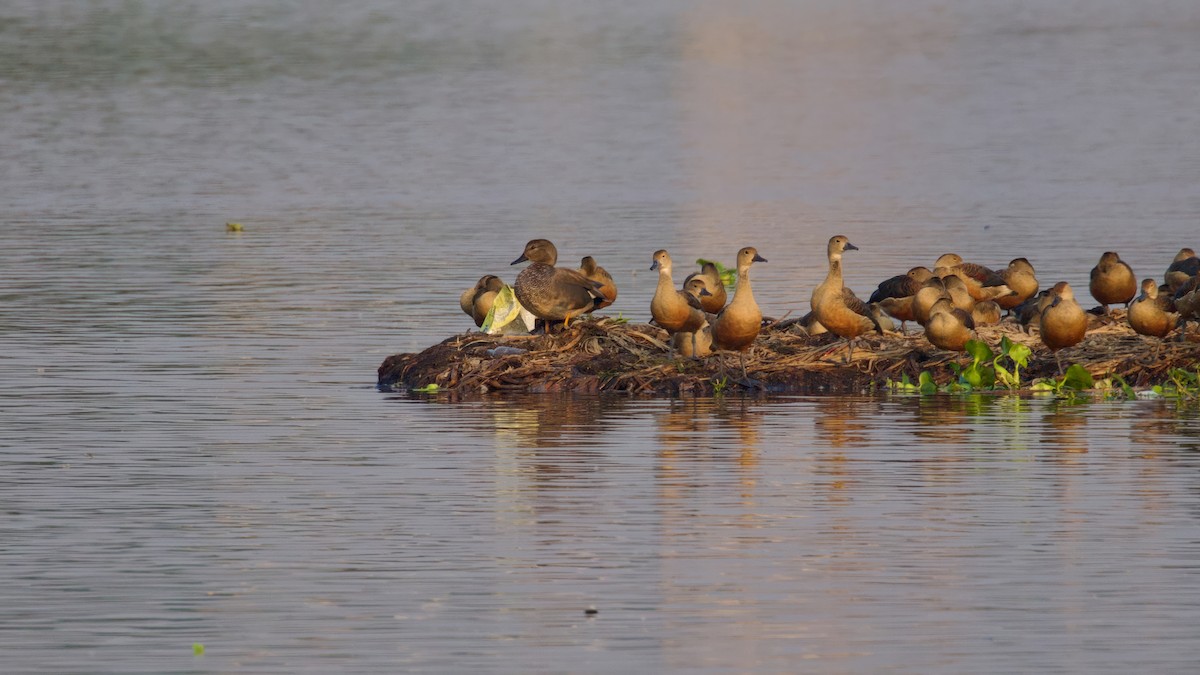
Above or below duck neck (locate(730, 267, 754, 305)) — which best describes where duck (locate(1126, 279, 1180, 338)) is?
below

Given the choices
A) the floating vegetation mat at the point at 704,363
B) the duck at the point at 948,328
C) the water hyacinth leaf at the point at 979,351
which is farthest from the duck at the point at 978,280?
the water hyacinth leaf at the point at 979,351

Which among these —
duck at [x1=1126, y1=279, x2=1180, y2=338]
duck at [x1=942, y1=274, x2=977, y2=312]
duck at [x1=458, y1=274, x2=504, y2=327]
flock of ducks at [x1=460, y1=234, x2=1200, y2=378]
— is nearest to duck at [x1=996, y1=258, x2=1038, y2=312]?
flock of ducks at [x1=460, y1=234, x2=1200, y2=378]

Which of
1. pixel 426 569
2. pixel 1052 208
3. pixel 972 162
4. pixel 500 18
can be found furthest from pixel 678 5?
pixel 426 569

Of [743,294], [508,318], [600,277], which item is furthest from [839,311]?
[508,318]

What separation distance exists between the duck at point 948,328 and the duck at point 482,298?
4507mm

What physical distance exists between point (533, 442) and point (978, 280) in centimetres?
832

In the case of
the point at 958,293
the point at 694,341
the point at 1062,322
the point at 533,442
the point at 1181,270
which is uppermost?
the point at 1181,270

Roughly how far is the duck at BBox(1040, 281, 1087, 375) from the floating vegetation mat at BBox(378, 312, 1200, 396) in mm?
244

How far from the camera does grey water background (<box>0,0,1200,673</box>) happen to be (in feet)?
43.0

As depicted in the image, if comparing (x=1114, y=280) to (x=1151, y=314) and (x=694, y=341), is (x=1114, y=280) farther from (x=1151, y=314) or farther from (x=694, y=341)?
(x=694, y=341)

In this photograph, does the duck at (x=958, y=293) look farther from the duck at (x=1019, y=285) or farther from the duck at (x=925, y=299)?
the duck at (x=1019, y=285)

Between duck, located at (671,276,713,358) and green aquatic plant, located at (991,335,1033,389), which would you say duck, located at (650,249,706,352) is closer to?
duck, located at (671,276,713,358)

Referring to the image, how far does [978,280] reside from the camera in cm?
2634

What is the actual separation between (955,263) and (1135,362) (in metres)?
4.86
